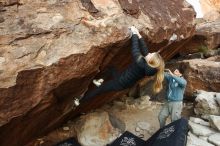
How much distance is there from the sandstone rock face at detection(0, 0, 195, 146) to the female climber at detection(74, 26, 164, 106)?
0.20 metres

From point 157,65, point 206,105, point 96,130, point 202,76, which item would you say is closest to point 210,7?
point 202,76

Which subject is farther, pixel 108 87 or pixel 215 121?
pixel 215 121

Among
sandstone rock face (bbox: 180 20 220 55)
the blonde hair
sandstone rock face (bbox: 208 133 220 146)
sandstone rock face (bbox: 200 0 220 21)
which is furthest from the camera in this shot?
sandstone rock face (bbox: 200 0 220 21)

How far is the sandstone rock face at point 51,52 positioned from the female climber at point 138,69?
201 millimetres

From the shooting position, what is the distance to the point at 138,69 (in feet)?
20.3

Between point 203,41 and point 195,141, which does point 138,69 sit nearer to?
point 195,141

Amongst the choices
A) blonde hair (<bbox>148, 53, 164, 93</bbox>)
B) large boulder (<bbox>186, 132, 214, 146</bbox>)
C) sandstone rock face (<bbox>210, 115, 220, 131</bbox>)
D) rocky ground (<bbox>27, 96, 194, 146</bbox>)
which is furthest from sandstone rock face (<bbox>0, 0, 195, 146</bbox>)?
sandstone rock face (<bbox>210, 115, 220, 131</bbox>)

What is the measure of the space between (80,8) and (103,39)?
61 cm

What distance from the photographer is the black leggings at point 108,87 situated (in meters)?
6.43

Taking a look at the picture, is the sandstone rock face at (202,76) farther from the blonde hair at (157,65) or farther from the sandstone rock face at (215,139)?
the blonde hair at (157,65)

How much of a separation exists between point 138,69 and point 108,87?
2.17 feet

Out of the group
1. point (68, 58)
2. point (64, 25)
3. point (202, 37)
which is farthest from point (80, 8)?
point (202, 37)

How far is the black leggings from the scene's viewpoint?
643 centimetres

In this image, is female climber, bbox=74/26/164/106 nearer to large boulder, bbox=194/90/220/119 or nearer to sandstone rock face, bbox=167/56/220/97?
large boulder, bbox=194/90/220/119
